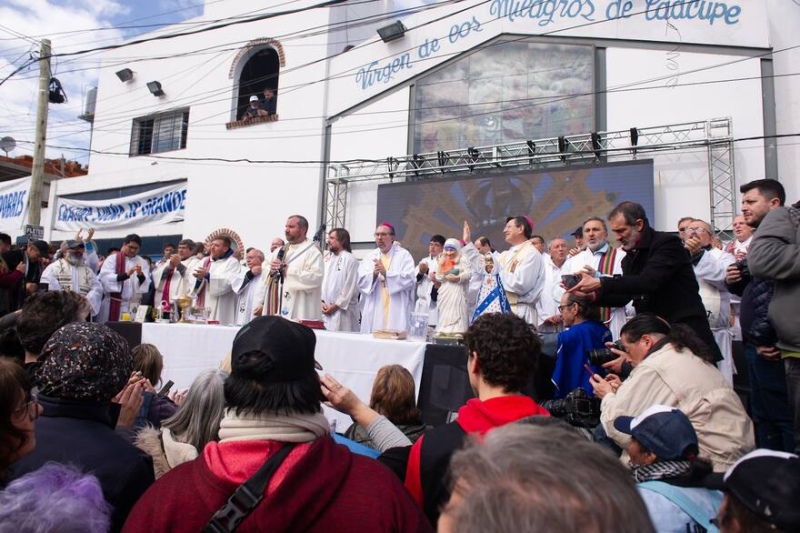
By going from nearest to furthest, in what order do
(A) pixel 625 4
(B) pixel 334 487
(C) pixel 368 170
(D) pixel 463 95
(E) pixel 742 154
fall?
1. (B) pixel 334 487
2. (E) pixel 742 154
3. (A) pixel 625 4
4. (D) pixel 463 95
5. (C) pixel 368 170

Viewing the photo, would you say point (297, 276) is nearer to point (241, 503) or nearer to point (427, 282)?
point (427, 282)

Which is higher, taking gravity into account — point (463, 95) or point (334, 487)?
point (463, 95)

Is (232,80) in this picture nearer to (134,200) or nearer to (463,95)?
(134,200)

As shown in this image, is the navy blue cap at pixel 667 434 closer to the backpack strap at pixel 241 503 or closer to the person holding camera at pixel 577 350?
the backpack strap at pixel 241 503

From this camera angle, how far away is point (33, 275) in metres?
10.1

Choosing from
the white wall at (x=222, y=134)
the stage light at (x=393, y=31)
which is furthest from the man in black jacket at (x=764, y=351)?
the white wall at (x=222, y=134)

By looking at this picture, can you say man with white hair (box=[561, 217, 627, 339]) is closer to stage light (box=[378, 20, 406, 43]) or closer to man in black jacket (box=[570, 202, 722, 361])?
man in black jacket (box=[570, 202, 722, 361])

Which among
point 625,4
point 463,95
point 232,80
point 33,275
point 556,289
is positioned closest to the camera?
point 556,289

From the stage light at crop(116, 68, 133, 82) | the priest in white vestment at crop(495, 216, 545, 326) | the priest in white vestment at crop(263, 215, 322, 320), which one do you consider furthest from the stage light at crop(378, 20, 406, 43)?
the priest in white vestment at crop(495, 216, 545, 326)

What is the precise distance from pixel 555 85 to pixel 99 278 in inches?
374

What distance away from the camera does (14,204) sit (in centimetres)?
2086

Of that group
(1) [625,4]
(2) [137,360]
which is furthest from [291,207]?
(2) [137,360]

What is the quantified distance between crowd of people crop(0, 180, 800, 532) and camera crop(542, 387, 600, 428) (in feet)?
0.04

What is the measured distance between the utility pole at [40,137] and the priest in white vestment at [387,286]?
32.0 ft
